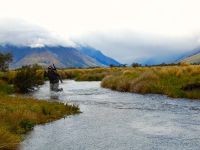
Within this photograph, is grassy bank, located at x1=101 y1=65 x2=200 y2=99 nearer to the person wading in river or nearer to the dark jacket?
the person wading in river

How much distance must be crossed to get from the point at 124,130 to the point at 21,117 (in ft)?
19.5

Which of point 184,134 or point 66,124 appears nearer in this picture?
point 184,134

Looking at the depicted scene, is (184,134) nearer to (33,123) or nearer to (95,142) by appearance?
(95,142)

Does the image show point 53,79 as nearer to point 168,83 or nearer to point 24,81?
point 24,81

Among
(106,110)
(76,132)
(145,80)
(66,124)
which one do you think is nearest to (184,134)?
(76,132)

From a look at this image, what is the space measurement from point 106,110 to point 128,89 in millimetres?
18457

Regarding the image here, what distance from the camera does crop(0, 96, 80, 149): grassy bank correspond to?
18.3 metres

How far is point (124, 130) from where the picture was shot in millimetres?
23359

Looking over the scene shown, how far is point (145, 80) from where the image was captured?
4981 cm

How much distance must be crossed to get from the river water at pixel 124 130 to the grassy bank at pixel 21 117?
2.03ft

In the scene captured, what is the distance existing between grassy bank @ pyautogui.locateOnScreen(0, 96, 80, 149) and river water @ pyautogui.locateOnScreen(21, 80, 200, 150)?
620 mm

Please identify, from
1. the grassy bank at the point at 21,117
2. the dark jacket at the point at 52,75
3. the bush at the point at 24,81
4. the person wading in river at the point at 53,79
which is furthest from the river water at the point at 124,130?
the bush at the point at 24,81

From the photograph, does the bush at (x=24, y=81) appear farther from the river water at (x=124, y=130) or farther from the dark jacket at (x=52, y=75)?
the river water at (x=124, y=130)

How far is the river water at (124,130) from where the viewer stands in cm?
1956
